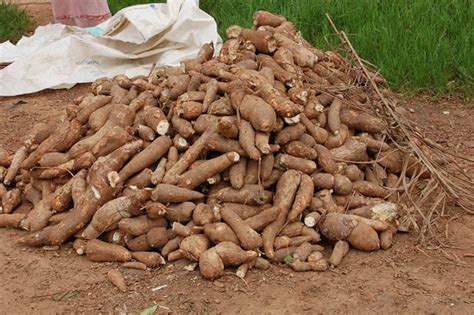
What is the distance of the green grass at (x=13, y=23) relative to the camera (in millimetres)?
7535

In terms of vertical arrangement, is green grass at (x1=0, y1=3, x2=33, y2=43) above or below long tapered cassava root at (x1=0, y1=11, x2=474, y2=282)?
below

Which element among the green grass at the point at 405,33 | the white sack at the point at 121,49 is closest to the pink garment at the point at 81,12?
the white sack at the point at 121,49

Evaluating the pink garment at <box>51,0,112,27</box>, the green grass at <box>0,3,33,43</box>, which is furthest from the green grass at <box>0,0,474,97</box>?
the green grass at <box>0,3,33,43</box>

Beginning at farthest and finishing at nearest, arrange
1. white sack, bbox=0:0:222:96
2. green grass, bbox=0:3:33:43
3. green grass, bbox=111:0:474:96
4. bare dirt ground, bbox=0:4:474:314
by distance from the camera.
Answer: green grass, bbox=0:3:33:43
white sack, bbox=0:0:222:96
green grass, bbox=111:0:474:96
bare dirt ground, bbox=0:4:474:314

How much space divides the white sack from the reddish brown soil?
2.78 m

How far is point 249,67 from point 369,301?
159cm

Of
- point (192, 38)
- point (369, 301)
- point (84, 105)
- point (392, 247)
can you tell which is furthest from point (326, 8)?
point (369, 301)

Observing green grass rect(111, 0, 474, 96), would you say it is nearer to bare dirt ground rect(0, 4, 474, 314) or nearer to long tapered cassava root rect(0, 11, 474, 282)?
long tapered cassava root rect(0, 11, 474, 282)

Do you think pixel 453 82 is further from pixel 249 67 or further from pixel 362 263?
pixel 362 263

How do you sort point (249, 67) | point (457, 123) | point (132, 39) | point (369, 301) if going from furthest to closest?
point (132, 39), point (457, 123), point (249, 67), point (369, 301)

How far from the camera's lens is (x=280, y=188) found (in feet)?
11.0

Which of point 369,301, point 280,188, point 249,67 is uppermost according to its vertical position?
point 249,67

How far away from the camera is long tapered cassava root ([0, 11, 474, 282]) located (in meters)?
3.24

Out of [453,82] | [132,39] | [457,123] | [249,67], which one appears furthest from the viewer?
[132,39]
